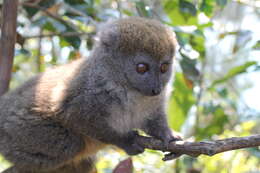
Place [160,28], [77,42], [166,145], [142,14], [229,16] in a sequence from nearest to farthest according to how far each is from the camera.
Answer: [166,145] → [160,28] → [142,14] → [77,42] → [229,16]

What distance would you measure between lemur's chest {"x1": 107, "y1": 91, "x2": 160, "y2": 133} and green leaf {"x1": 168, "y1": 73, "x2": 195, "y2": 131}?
60.5 inches

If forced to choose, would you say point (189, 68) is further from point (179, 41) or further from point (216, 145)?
point (216, 145)

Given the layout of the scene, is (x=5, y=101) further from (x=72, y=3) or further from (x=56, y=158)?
(x=72, y=3)

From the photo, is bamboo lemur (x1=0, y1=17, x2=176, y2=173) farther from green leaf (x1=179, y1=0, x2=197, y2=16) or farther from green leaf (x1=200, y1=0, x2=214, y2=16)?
green leaf (x1=200, y1=0, x2=214, y2=16)

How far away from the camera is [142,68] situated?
12.4 feet

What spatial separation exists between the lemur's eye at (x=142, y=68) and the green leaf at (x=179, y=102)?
70.0 inches

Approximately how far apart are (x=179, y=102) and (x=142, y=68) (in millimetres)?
1897

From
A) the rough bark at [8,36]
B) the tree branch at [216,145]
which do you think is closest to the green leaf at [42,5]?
the rough bark at [8,36]

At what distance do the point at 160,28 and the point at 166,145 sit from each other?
1.28 metres

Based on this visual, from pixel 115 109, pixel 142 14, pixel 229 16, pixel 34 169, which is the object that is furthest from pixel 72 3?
pixel 229 16

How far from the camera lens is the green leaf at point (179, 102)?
18.1 ft

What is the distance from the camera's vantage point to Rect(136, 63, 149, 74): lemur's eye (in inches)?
149

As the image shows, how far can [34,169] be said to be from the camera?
151 inches

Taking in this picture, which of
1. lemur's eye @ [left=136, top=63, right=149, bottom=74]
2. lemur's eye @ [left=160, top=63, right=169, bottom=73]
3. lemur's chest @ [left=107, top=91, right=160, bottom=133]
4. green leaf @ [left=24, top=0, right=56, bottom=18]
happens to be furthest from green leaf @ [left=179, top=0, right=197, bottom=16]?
green leaf @ [left=24, top=0, right=56, bottom=18]
